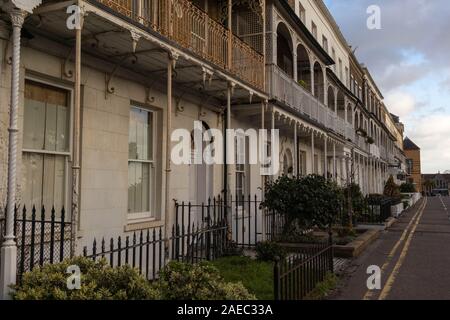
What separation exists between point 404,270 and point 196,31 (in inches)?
284

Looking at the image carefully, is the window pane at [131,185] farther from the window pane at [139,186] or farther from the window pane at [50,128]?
the window pane at [50,128]

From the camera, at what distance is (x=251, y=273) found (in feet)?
27.0

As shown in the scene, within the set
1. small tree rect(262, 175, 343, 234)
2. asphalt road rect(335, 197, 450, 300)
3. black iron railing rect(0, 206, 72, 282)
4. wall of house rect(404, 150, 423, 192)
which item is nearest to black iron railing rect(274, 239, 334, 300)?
asphalt road rect(335, 197, 450, 300)

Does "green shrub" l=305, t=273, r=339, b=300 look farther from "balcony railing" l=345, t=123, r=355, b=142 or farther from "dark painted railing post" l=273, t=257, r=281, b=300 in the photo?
"balcony railing" l=345, t=123, r=355, b=142

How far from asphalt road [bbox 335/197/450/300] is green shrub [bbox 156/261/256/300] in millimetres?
3068

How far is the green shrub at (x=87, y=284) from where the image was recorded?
462 centimetres

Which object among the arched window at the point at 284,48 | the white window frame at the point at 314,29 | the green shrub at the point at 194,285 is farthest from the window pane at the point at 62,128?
the white window frame at the point at 314,29

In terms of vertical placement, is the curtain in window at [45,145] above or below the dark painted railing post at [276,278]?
above

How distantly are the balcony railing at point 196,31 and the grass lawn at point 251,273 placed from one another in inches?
164

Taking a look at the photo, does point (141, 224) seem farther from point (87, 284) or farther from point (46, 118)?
A: point (87, 284)

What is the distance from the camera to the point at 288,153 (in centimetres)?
1903

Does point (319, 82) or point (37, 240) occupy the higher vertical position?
point (319, 82)

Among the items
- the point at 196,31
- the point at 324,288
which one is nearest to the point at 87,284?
the point at 324,288
